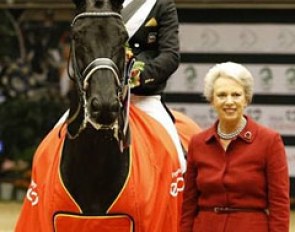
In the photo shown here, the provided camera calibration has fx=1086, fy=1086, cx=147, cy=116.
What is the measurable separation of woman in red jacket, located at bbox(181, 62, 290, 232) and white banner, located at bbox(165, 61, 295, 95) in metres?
9.41

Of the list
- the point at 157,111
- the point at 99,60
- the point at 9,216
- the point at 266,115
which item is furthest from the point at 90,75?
the point at 266,115

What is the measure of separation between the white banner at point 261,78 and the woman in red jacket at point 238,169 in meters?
9.41

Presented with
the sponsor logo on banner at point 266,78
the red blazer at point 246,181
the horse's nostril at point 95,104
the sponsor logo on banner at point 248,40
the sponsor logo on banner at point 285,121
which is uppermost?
the horse's nostril at point 95,104

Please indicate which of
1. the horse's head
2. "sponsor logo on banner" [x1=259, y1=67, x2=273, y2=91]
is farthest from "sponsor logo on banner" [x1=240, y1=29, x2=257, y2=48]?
the horse's head

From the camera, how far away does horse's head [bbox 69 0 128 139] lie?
543cm

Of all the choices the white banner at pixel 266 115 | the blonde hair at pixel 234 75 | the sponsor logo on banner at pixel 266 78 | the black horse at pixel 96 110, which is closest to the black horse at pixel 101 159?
the black horse at pixel 96 110

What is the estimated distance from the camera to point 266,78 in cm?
1490

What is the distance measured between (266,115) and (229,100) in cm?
961

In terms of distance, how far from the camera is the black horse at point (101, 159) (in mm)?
5586

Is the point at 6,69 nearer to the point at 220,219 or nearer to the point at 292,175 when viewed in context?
the point at 292,175

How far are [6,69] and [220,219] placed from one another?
36.7 feet

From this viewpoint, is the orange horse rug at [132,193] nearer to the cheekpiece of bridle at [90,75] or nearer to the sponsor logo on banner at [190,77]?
the cheekpiece of bridle at [90,75]

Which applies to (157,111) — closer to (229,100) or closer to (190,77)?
(229,100)

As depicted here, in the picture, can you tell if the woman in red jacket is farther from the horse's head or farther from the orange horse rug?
the orange horse rug
